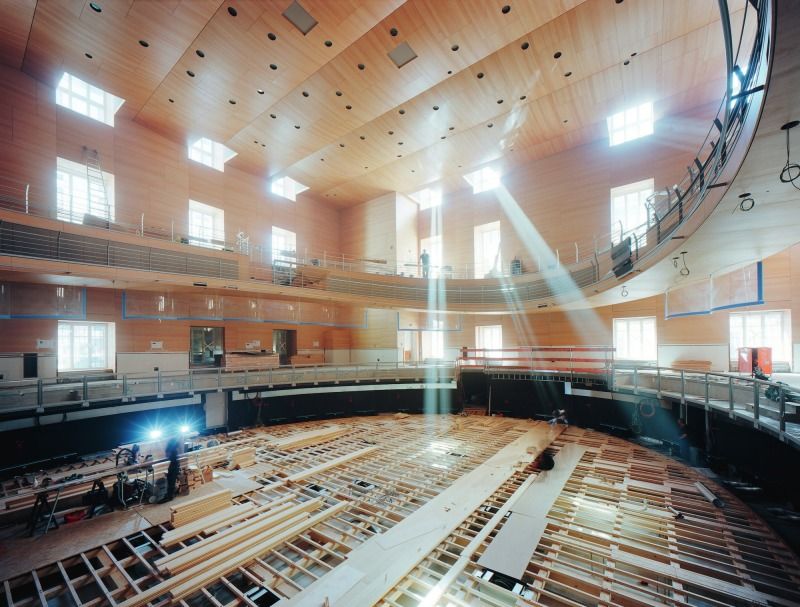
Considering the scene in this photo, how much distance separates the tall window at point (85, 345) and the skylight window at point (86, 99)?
8185 mm

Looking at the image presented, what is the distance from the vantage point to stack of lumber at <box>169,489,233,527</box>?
5777 mm

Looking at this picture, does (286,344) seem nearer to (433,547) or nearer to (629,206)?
(433,547)

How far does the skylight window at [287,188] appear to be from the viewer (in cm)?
2061

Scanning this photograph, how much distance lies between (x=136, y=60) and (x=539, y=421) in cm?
1906

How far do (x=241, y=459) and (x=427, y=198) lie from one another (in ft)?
63.6

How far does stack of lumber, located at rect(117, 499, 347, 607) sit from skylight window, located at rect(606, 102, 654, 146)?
19.1 metres

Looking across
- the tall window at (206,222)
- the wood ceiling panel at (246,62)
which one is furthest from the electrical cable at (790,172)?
the tall window at (206,222)

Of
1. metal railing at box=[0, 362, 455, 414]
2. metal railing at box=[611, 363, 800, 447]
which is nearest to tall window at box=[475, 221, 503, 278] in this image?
metal railing at box=[0, 362, 455, 414]

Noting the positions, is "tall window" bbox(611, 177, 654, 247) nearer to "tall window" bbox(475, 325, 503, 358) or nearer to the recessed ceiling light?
"tall window" bbox(475, 325, 503, 358)

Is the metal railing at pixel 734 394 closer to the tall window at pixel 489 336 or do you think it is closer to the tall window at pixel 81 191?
the tall window at pixel 489 336

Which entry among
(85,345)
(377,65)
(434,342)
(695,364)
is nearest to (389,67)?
(377,65)

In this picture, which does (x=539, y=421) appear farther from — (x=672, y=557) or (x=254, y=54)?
(x=254, y=54)

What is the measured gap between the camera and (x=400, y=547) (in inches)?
193

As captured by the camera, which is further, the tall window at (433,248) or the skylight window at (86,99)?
the tall window at (433,248)
